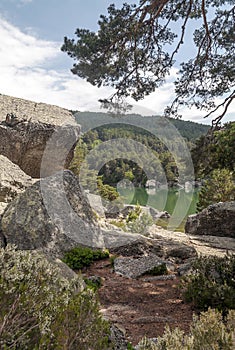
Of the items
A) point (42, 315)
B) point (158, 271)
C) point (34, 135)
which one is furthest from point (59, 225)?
point (34, 135)

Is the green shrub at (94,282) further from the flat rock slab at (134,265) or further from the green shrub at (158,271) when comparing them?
the green shrub at (158,271)

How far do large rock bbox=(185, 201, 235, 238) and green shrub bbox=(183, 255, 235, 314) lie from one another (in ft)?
21.0

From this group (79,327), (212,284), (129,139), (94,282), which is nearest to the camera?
(79,327)

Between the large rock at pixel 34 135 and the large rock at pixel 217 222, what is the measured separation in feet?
16.9

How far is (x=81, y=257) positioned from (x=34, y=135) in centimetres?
532

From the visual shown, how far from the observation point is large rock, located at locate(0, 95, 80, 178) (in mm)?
9617

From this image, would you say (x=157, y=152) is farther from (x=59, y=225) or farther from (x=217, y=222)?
(x=59, y=225)

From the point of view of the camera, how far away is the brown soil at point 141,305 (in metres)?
3.33

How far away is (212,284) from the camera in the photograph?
147 inches

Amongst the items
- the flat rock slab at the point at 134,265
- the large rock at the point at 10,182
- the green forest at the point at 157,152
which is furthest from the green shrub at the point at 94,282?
the green forest at the point at 157,152

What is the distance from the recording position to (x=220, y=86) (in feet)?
25.0

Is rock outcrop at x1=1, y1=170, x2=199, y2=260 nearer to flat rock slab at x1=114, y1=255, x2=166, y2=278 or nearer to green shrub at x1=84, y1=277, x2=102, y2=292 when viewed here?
flat rock slab at x1=114, y1=255, x2=166, y2=278

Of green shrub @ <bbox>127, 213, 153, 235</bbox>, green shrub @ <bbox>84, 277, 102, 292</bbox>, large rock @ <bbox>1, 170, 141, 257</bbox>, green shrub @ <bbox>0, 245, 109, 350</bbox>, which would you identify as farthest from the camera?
green shrub @ <bbox>127, 213, 153, 235</bbox>

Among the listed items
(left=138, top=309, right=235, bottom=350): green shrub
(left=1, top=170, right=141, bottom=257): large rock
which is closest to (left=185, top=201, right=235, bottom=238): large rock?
(left=1, top=170, right=141, bottom=257): large rock
